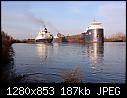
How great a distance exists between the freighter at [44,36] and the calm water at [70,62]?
0.38 feet

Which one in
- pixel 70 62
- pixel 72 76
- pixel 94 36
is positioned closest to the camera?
pixel 72 76

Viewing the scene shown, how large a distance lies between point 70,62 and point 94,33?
2.47 ft

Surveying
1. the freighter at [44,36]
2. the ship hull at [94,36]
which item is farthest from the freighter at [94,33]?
the freighter at [44,36]

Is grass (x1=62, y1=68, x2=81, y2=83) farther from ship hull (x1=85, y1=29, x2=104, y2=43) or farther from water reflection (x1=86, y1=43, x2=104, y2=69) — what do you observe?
ship hull (x1=85, y1=29, x2=104, y2=43)

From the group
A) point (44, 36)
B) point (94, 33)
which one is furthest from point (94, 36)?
point (44, 36)

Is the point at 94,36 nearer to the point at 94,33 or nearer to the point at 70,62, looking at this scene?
the point at 94,33

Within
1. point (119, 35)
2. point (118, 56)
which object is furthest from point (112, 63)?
point (119, 35)

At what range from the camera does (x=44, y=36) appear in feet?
16.8

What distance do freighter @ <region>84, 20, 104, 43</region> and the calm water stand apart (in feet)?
0.39

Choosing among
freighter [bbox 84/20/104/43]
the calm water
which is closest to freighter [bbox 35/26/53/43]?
the calm water

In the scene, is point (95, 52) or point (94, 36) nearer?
point (95, 52)

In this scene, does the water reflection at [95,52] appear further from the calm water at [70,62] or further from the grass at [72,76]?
the grass at [72,76]

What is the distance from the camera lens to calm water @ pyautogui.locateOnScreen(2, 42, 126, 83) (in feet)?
16.1

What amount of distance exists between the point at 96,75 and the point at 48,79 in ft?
2.73
